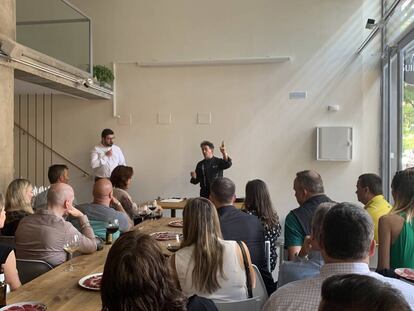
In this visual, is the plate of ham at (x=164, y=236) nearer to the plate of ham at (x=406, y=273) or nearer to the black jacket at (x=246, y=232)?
the black jacket at (x=246, y=232)

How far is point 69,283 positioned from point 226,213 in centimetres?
117

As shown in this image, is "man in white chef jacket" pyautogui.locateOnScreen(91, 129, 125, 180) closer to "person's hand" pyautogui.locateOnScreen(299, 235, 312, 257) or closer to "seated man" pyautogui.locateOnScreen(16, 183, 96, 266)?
"seated man" pyautogui.locateOnScreen(16, 183, 96, 266)

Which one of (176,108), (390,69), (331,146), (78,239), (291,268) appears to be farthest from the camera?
(176,108)

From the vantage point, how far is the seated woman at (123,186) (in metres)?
4.71

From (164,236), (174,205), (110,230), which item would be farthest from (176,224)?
(174,205)

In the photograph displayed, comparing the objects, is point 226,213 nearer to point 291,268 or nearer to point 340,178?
point 291,268

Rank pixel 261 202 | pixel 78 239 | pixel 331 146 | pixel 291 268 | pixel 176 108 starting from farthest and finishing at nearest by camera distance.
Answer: pixel 176 108 < pixel 331 146 < pixel 261 202 < pixel 78 239 < pixel 291 268

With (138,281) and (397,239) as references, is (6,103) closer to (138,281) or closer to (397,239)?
(138,281)

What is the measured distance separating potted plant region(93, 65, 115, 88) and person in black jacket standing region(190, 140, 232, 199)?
211cm

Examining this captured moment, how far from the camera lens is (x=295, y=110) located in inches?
278

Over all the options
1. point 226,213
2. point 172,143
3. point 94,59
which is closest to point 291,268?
point 226,213

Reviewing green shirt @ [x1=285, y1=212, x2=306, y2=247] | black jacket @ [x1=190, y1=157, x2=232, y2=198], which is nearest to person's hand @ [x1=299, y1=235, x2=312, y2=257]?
green shirt @ [x1=285, y1=212, x2=306, y2=247]

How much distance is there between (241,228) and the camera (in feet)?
9.41

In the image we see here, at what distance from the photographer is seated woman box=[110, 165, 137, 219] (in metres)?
4.71
